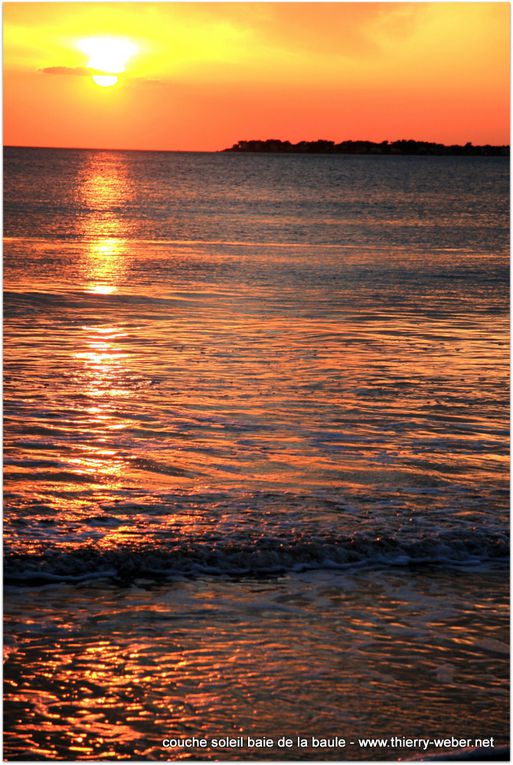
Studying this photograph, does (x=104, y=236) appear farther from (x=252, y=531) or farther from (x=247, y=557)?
(x=247, y=557)

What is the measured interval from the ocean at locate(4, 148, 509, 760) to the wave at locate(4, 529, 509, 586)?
17 millimetres

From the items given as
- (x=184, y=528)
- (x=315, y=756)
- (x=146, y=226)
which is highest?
(x=146, y=226)

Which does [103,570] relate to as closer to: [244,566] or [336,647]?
[244,566]

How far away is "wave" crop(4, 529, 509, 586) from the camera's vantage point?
6.48 metres

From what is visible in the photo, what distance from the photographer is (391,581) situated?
648 cm

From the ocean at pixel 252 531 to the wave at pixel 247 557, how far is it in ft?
0.06

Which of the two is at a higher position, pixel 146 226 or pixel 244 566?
pixel 146 226

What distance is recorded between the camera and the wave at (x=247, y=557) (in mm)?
6477

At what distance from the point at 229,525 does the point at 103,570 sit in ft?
3.64

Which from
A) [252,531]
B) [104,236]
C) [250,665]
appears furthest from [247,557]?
[104,236]

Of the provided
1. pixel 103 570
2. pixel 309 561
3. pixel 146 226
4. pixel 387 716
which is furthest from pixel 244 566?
pixel 146 226

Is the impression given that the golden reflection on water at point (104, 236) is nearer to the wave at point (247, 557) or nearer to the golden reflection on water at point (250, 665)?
the wave at point (247, 557)

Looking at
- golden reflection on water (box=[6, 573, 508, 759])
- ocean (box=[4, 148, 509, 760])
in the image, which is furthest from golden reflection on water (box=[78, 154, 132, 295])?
golden reflection on water (box=[6, 573, 508, 759])

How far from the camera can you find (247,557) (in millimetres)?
6695
